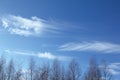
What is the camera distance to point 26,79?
75688 millimetres

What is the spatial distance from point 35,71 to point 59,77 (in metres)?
8.64

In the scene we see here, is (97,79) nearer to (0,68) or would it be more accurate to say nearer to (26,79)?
(26,79)

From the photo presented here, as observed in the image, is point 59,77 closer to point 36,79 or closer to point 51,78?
point 51,78

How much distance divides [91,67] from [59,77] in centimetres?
1034

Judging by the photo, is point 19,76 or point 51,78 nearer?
point 19,76

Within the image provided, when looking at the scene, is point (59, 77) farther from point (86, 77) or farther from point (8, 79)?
point (8, 79)

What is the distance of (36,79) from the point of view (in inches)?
2960

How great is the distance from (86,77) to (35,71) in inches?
646


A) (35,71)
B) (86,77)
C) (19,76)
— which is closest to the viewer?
(19,76)

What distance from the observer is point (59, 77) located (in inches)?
3191

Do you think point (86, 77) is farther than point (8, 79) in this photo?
Yes

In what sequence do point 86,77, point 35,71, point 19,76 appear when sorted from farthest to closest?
1. point 86,77
2. point 35,71
3. point 19,76

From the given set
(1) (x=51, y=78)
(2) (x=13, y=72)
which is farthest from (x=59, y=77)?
(2) (x=13, y=72)

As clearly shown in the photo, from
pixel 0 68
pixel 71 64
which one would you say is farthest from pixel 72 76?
pixel 0 68
